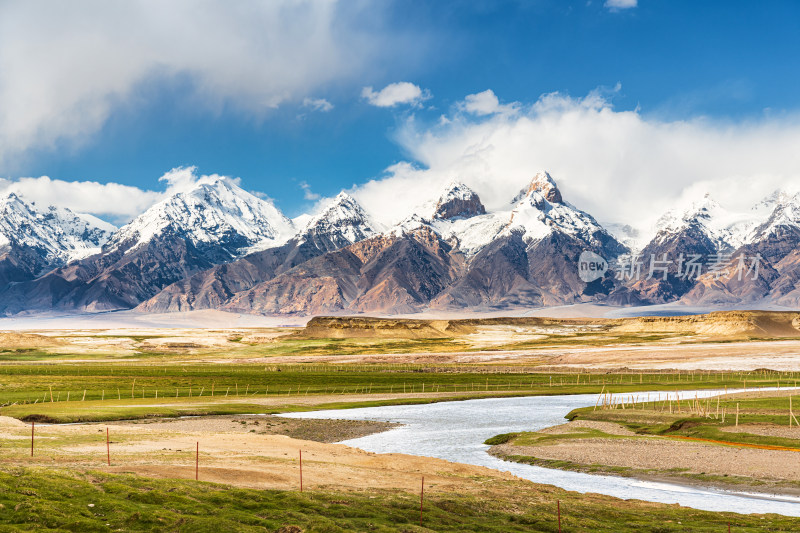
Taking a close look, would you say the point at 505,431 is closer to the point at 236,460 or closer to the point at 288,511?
the point at 236,460

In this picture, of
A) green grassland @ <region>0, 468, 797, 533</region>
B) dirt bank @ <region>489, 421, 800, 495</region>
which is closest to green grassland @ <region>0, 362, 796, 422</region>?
dirt bank @ <region>489, 421, 800, 495</region>

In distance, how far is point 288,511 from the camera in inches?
992

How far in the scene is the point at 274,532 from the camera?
72.7 feet

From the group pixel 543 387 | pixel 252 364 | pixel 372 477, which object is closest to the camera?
pixel 372 477

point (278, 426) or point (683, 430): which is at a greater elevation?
point (683, 430)

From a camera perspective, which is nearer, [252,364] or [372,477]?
[372,477]

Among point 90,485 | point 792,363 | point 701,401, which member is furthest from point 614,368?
point 90,485

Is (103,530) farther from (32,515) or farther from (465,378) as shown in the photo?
(465,378)

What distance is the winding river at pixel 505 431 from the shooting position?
118 feet

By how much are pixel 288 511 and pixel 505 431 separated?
42572 millimetres

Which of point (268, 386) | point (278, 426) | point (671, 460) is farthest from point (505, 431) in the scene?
point (268, 386)

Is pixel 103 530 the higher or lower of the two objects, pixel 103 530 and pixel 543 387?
the higher

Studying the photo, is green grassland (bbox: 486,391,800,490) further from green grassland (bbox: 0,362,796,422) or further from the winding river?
green grassland (bbox: 0,362,796,422)

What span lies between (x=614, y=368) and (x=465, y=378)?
122ft
